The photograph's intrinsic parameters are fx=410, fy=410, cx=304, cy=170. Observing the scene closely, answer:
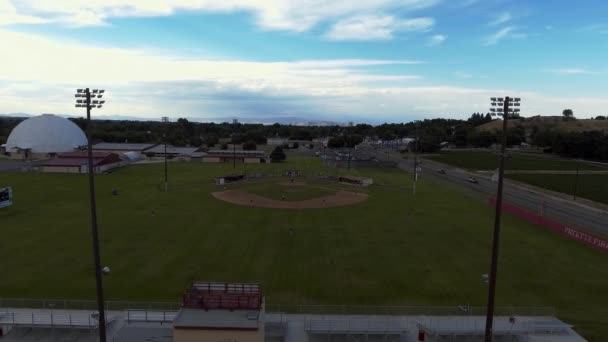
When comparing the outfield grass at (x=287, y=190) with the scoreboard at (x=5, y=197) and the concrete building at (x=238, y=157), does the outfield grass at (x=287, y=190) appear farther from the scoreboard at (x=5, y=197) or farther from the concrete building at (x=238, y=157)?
the concrete building at (x=238, y=157)

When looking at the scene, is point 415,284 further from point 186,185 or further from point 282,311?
point 186,185

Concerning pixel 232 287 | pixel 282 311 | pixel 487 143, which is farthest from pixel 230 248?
pixel 487 143

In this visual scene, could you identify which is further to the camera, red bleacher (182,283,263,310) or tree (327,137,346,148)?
tree (327,137,346,148)

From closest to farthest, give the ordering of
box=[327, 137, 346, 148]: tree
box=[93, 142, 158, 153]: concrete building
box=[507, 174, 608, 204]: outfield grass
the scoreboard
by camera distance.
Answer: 1. the scoreboard
2. box=[507, 174, 608, 204]: outfield grass
3. box=[93, 142, 158, 153]: concrete building
4. box=[327, 137, 346, 148]: tree

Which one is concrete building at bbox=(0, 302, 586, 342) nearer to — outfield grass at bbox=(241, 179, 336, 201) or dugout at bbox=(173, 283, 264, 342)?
dugout at bbox=(173, 283, 264, 342)

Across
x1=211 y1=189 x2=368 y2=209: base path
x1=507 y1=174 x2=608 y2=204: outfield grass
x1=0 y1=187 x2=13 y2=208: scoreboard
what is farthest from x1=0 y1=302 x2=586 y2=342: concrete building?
x1=507 y1=174 x2=608 y2=204: outfield grass

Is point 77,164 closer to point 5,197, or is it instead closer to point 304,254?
point 5,197
